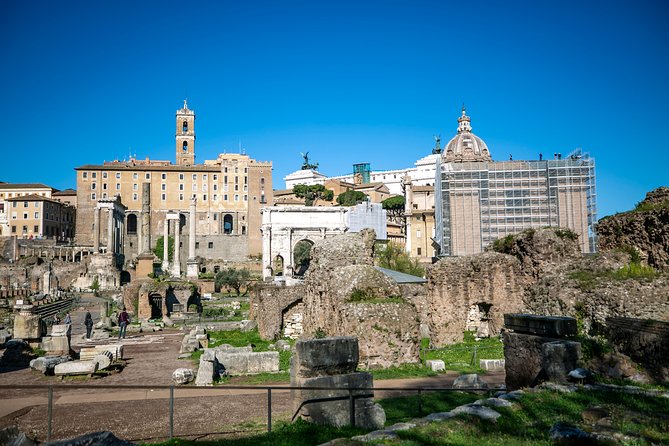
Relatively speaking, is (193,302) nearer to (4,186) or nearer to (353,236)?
(353,236)

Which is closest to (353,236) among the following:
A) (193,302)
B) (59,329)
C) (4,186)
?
(59,329)

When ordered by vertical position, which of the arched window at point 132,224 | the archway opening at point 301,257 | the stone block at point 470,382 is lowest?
the stone block at point 470,382

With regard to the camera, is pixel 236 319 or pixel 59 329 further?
pixel 236 319

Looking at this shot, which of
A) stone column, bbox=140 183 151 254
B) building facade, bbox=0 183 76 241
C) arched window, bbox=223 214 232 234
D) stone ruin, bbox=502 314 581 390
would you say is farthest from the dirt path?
arched window, bbox=223 214 232 234

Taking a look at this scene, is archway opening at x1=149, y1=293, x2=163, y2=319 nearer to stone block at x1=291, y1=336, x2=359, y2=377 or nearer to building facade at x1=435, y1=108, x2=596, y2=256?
building facade at x1=435, y1=108, x2=596, y2=256

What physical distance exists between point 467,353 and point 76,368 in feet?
36.1

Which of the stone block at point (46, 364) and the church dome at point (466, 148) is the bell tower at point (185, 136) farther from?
the stone block at point (46, 364)

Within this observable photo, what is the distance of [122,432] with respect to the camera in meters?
8.67

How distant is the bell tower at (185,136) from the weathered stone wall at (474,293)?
96.9 m

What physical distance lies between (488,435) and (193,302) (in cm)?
3942

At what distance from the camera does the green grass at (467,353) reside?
13.6m

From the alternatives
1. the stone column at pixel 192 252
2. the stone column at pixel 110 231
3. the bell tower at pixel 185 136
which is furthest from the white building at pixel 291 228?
the bell tower at pixel 185 136

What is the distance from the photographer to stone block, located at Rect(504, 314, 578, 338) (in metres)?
8.05

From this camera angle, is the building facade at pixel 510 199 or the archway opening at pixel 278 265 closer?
the building facade at pixel 510 199
